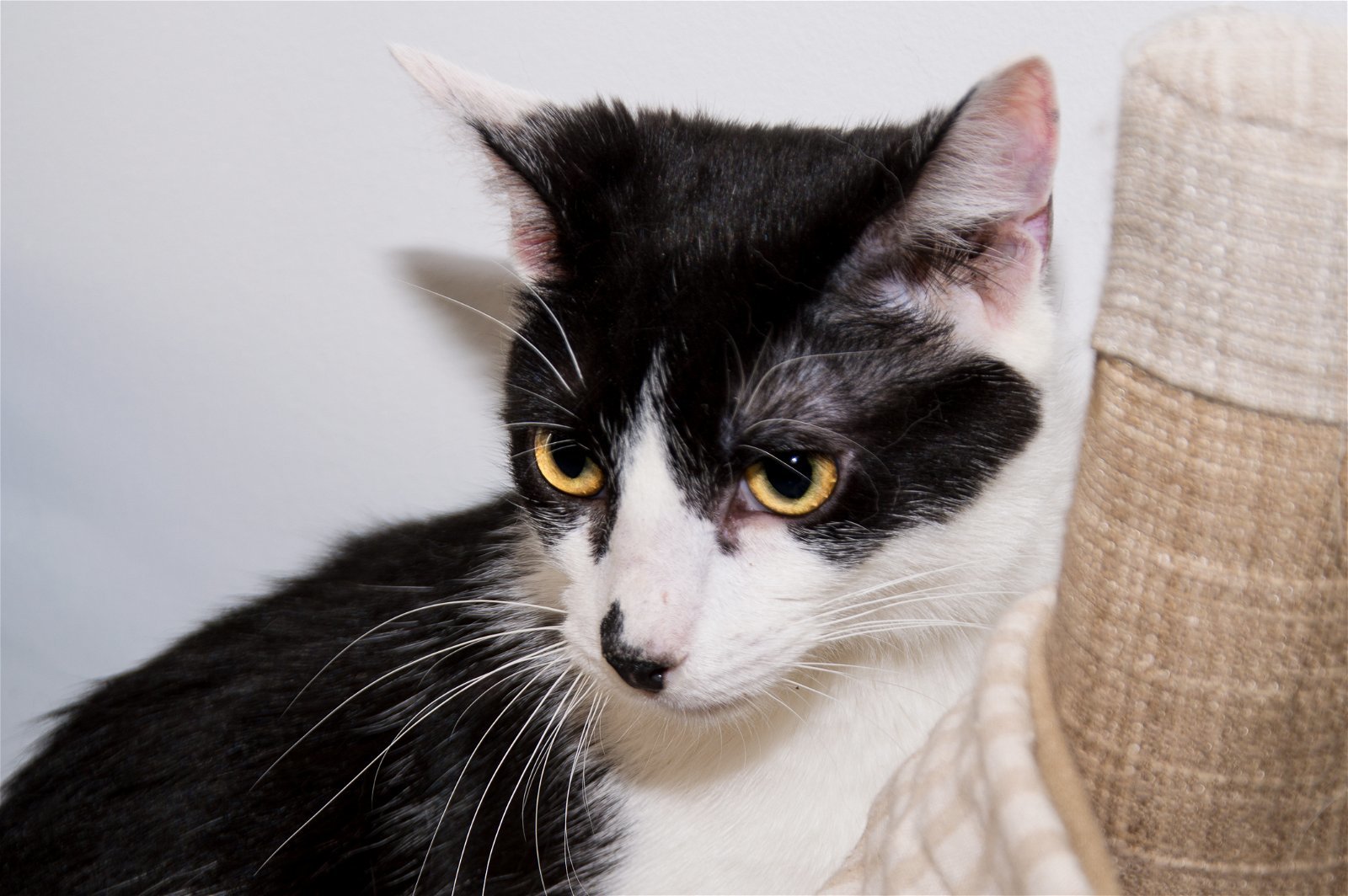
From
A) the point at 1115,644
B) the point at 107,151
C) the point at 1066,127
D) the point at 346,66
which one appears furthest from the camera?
the point at 107,151

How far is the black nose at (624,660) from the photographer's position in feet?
3.05

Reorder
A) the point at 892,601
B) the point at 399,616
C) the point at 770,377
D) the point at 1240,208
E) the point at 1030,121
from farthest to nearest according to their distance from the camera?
the point at 399,616 < the point at 892,601 < the point at 770,377 < the point at 1030,121 < the point at 1240,208

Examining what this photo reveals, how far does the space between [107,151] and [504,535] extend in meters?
0.91

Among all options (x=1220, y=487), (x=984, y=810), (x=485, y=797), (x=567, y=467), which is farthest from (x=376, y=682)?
(x=1220, y=487)

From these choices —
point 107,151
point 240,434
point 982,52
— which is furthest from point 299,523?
point 982,52

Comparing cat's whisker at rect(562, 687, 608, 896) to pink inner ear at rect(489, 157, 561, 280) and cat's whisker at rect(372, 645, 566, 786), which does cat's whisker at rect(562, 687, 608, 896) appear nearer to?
cat's whisker at rect(372, 645, 566, 786)

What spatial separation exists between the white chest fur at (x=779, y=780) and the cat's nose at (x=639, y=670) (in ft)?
0.76

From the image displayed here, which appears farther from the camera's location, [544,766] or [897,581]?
[544,766]

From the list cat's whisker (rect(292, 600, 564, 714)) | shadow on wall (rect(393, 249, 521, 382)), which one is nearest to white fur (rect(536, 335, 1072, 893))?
cat's whisker (rect(292, 600, 564, 714))

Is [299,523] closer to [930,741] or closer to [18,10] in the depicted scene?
[18,10]

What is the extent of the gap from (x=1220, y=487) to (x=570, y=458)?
0.60 meters

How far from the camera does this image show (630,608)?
93 centimetres

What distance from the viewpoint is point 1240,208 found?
0.59m

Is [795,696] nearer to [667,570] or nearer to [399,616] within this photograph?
[667,570]
